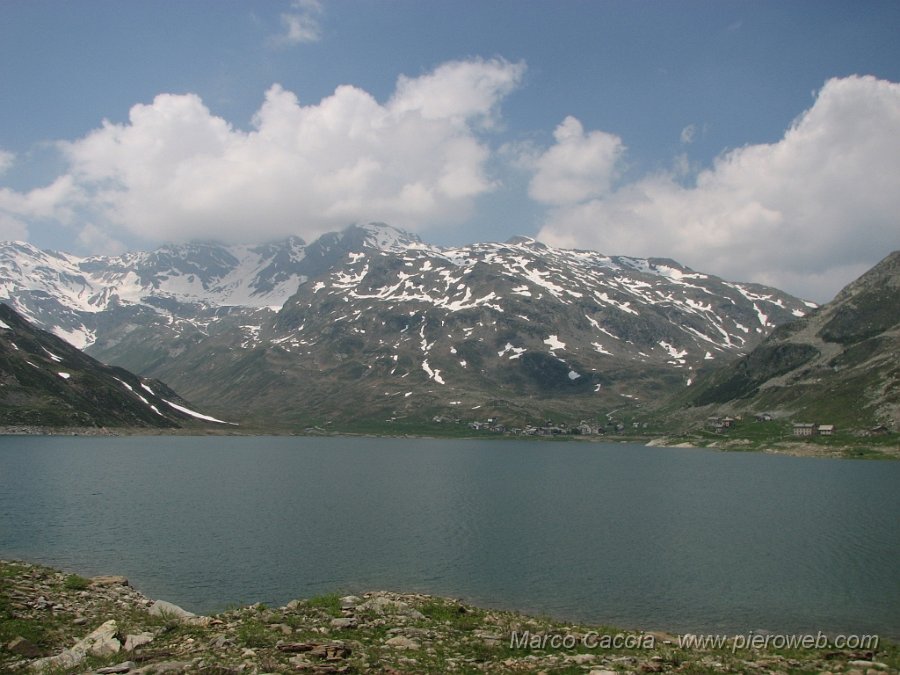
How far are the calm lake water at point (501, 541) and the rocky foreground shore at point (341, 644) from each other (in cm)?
1324

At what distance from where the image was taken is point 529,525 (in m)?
88.2

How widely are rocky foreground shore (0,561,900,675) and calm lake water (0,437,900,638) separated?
13.2 m

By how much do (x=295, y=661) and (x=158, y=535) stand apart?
59.0 metres

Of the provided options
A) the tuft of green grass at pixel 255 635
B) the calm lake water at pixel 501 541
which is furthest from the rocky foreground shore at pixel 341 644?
the calm lake water at pixel 501 541

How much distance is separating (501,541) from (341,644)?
52339 millimetres

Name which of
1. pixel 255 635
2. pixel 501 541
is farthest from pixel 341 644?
pixel 501 541

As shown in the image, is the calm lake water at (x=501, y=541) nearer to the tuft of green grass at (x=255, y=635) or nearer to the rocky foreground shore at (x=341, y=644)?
the rocky foreground shore at (x=341, y=644)

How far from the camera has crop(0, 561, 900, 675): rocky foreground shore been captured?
24.6m

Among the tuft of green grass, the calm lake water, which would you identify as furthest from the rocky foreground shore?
the calm lake water

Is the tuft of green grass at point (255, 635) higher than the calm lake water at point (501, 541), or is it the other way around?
the tuft of green grass at point (255, 635)

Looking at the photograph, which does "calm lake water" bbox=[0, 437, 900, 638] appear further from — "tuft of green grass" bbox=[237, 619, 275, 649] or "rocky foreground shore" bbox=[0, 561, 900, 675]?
"tuft of green grass" bbox=[237, 619, 275, 649]

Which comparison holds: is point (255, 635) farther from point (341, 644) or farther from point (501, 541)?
point (501, 541)

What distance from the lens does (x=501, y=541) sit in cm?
7644

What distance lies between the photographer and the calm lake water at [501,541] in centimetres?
5212
